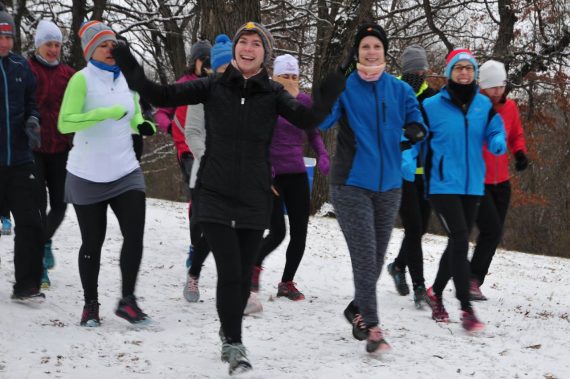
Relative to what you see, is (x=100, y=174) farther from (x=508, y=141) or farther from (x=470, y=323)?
(x=508, y=141)

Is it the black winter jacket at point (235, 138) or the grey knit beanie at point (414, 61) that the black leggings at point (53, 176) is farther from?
the grey knit beanie at point (414, 61)

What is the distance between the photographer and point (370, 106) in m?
4.41

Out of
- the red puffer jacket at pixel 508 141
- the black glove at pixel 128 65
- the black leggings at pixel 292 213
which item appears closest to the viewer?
the black glove at pixel 128 65

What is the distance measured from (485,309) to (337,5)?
10.3 meters

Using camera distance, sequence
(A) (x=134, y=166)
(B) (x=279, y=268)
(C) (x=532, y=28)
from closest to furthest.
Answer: (A) (x=134, y=166) < (B) (x=279, y=268) < (C) (x=532, y=28)

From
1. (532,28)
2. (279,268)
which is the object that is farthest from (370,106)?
(532,28)

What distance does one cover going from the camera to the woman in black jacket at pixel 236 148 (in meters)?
3.77

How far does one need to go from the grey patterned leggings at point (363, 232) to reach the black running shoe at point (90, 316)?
179 centimetres

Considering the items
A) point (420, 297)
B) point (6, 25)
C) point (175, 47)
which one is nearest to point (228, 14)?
point (6, 25)

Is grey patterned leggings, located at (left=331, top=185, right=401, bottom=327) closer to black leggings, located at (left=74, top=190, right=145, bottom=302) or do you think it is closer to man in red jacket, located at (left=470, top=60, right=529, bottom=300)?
black leggings, located at (left=74, top=190, right=145, bottom=302)

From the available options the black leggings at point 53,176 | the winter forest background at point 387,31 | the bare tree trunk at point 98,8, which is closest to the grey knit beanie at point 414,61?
the black leggings at point 53,176

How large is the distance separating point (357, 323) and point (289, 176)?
5.36ft

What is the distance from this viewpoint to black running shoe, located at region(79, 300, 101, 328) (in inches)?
187

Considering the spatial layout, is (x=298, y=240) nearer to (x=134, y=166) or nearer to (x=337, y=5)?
(x=134, y=166)
